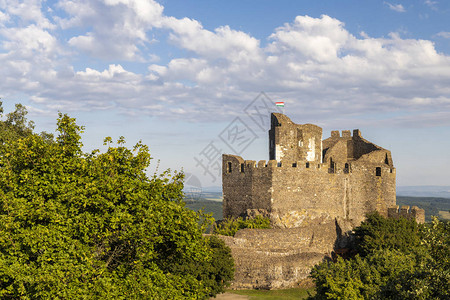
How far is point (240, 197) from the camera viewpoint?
41.8 meters

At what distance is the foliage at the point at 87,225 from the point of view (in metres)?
16.6

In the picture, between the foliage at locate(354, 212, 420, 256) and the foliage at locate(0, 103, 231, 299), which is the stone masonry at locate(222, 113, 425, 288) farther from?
the foliage at locate(0, 103, 231, 299)

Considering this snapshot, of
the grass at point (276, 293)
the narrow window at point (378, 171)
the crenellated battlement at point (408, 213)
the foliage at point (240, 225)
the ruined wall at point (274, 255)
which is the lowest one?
the grass at point (276, 293)

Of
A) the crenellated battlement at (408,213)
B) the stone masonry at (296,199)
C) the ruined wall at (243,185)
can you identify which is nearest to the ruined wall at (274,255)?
the stone masonry at (296,199)

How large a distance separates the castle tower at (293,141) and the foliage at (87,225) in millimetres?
22294

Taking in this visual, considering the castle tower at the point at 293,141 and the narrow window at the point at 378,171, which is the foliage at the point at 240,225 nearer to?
the castle tower at the point at 293,141

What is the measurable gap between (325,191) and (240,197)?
7.93 meters

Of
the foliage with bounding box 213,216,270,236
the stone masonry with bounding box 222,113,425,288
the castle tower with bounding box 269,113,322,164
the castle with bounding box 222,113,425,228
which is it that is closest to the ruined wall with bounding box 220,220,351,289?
the stone masonry with bounding box 222,113,425,288

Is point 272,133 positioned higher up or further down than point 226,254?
higher up

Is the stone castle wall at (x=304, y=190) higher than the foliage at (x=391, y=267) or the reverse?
higher

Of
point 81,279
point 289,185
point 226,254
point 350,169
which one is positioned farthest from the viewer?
point 350,169

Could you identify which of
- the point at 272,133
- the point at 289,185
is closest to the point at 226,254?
the point at 289,185

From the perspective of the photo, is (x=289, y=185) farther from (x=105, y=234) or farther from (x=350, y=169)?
(x=105, y=234)

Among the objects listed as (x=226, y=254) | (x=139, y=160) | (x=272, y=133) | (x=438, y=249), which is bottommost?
(x=226, y=254)
